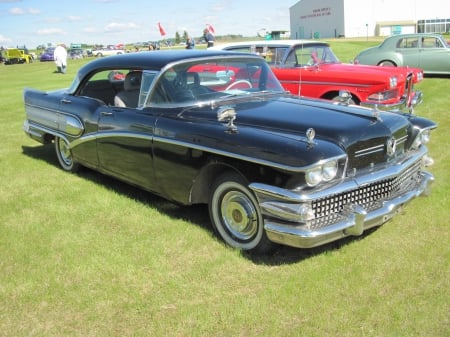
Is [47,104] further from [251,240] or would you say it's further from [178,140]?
[251,240]

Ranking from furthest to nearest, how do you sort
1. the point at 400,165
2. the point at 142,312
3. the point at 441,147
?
the point at 441,147 → the point at 400,165 → the point at 142,312

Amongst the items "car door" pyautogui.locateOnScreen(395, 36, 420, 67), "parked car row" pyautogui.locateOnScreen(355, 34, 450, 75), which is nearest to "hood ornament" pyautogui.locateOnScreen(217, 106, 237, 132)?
"parked car row" pyautogui.locateOnScreen(355, 34, 450, 75)

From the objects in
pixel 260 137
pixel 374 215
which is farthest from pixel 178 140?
pixel 374 215

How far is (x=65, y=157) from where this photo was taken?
6395mm

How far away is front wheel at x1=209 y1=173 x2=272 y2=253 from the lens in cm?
368

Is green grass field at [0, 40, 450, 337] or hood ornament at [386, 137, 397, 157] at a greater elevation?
hood ornament at [386, 137, 397, 157]

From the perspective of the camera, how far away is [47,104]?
6.24 meters

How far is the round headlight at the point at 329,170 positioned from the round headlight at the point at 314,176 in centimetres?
4

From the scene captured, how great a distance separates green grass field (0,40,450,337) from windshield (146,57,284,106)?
45.6 inches

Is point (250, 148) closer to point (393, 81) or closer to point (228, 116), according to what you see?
point (228, 116)

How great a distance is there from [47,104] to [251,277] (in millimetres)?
4089

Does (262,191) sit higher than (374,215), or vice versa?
(262,191)

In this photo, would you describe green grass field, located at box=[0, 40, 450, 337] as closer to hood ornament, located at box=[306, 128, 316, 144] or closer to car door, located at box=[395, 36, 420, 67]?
→ hood ornament, located at box=[306, 128, 316, 144]

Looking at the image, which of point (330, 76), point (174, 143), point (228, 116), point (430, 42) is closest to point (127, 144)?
point (174, 143)
